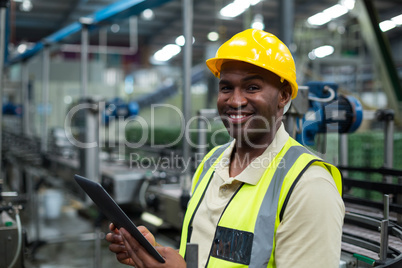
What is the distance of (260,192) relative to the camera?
1.13 meters

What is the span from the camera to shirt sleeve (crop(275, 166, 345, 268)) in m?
0.95

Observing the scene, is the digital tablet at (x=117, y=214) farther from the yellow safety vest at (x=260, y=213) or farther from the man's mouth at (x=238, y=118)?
the man's mouth at (x=238, y=118)

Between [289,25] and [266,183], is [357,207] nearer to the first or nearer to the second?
[289,25]

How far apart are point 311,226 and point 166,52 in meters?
17.2

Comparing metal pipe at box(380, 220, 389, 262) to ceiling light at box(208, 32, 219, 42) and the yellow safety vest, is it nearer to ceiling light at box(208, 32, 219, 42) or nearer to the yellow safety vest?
the yellow safety vest

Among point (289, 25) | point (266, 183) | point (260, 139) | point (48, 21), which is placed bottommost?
point (266, 183)

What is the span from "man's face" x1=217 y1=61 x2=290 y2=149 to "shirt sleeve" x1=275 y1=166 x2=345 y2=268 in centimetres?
23

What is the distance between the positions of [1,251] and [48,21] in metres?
14.6

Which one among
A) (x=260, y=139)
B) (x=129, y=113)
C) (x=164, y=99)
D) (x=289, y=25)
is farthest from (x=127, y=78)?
(x=260, y=139)

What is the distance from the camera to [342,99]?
2.29 metres

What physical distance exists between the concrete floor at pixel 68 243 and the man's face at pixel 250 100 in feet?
7.81

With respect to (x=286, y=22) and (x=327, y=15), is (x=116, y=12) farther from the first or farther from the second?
(x=327, y=15)

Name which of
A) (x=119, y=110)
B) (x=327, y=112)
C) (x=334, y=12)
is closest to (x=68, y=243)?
(x=119, y=110)

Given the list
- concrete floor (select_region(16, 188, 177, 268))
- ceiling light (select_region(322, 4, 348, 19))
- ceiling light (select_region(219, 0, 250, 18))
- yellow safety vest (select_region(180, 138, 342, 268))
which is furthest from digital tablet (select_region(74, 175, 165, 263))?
ceiling light (select_region(322, 4, 348, 19))
